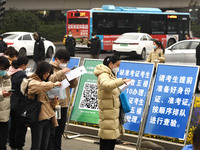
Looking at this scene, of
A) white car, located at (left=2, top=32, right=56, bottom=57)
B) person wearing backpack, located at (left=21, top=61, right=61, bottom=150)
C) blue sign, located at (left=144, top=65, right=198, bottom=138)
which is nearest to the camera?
person wearing backpack, located at (left=21, top=61, right=61, bottom=150)

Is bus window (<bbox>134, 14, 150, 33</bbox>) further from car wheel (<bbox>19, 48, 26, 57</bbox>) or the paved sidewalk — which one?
the paved sidewalk

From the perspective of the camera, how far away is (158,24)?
100 feet

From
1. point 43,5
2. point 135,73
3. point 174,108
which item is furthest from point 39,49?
point 43,5

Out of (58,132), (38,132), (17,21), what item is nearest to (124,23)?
(17,21)

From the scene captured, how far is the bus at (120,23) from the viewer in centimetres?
→ 2742

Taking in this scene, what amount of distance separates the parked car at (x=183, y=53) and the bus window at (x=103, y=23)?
1046 centimetres

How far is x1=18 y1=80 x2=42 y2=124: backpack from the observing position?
5320 mm

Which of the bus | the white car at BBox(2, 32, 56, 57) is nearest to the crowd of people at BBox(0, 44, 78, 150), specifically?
the white car at BBox(2, 32, 56, 57)

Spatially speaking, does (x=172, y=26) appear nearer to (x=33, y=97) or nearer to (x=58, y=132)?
(x=58, y=132)

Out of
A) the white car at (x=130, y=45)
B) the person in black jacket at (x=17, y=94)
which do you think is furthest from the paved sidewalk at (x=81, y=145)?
the white car at (x=130, y=45)

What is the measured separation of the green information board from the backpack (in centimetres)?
235

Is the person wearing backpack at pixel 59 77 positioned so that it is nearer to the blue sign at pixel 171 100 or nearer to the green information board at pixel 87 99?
the green information board at pixel 87 99

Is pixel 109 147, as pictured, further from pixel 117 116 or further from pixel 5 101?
pixel 5 101

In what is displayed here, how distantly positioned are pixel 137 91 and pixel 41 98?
222 cm
